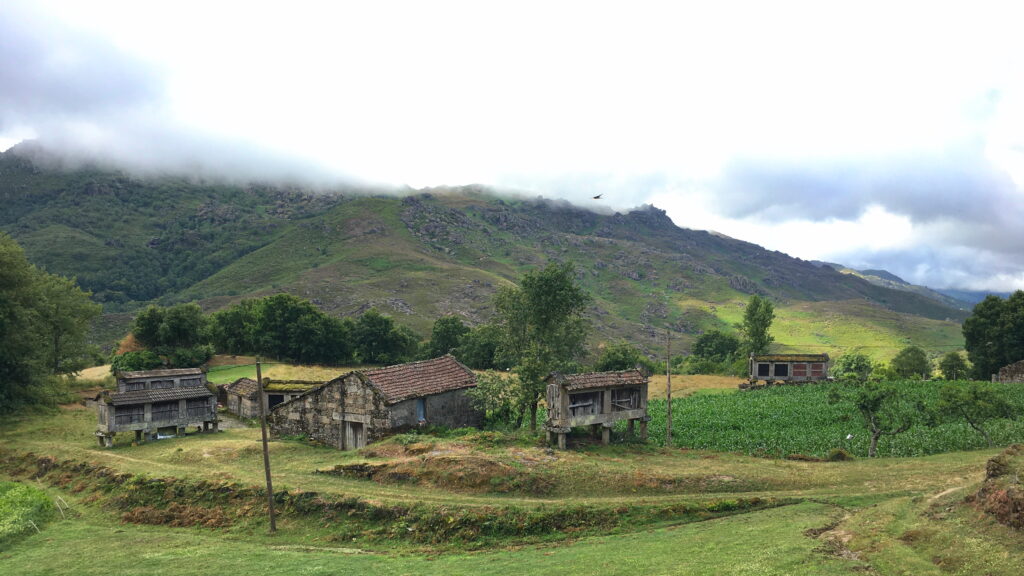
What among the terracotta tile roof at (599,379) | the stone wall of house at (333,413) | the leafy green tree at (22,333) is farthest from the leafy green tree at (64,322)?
the terracotta tile roof at (599,379)

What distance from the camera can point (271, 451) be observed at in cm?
4216

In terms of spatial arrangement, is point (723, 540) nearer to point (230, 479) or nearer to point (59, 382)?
point (230, 479)

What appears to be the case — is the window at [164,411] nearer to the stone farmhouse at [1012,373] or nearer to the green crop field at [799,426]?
the green crop field at [799,426]

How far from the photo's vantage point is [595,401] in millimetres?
39406

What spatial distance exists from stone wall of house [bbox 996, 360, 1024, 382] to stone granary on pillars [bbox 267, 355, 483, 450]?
7088cm

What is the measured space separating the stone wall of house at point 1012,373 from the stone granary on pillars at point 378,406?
233 feet

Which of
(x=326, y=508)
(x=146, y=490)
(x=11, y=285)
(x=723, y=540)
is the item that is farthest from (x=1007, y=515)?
(x=11, y=285)

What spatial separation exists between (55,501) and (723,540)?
3773 centimetres

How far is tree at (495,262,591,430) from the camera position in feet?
149

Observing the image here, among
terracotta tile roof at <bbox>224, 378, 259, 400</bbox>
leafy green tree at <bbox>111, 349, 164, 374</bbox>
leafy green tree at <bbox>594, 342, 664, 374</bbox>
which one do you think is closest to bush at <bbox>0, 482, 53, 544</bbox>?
terracotta tile roof at <bbox>224, 378, 259, 400</bbox>

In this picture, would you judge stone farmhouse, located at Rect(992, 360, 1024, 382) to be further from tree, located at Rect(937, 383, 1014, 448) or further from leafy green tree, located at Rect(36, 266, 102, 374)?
leafy green tree, located at Rect(36, 266, 102, 374)

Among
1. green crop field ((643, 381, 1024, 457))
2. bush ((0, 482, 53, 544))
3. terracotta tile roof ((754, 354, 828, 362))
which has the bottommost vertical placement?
bush ((0, 482, 53, 544))

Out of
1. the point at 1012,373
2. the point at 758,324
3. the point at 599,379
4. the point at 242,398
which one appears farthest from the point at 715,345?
the point at 242,398

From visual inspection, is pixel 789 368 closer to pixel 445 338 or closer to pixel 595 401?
pixel 595 401
